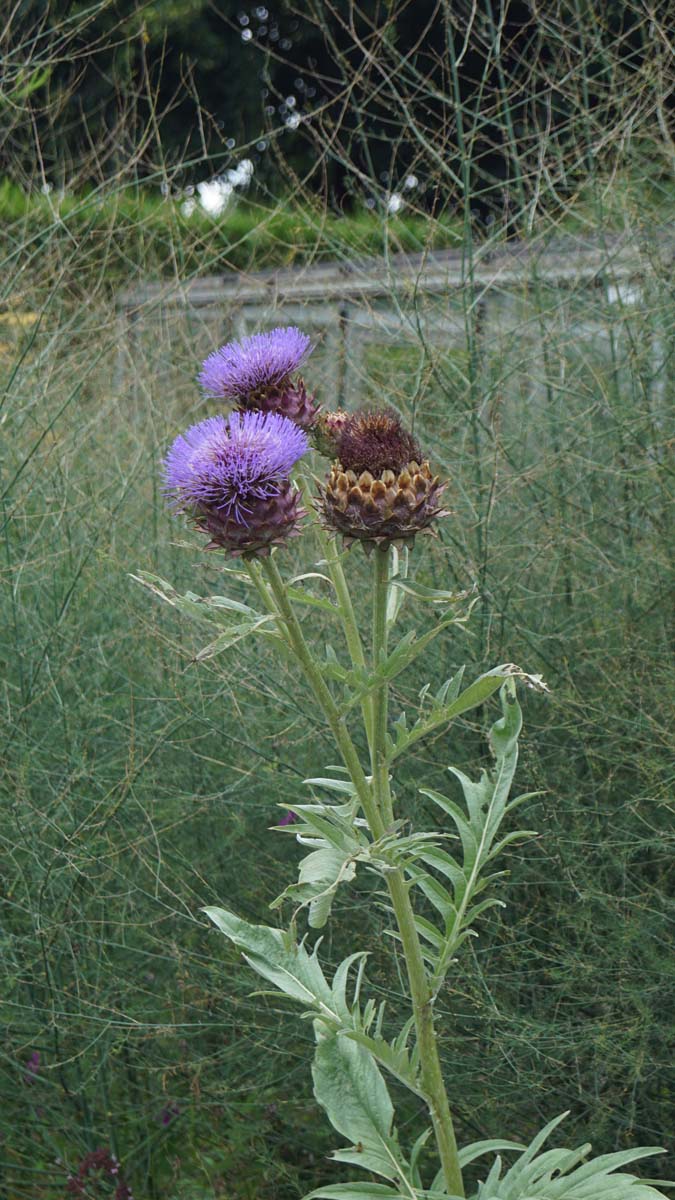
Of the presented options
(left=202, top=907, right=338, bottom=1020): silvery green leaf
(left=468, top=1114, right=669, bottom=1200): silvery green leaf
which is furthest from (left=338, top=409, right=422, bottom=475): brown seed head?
(left=468, top=1114, right=669, bottom=1200): silvery green leaf

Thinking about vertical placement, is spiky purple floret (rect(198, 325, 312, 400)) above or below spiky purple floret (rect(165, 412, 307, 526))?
above

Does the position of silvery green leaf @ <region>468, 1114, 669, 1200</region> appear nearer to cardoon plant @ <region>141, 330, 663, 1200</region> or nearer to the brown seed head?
cardoon plant @ <region>141, 330, 663, 1200</region>

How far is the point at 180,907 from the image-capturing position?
210 centimetres

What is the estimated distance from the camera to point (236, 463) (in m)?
1.19

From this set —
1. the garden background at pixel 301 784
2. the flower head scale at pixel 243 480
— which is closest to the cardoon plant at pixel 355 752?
the flower head scale at pixel 243 480

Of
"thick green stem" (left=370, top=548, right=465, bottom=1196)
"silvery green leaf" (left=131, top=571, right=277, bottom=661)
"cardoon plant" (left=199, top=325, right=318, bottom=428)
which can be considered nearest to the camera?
"silvery green leaf" (left=131, top=571, right=277, bottom=661)

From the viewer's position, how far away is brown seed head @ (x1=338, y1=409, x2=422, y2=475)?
1.21 m

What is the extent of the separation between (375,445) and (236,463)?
132mm

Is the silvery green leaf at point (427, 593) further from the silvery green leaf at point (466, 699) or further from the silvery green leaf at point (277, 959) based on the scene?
the silvery green leaf at point (277, 959)

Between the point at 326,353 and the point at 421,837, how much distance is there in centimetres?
205

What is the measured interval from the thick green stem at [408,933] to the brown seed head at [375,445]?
81 mm

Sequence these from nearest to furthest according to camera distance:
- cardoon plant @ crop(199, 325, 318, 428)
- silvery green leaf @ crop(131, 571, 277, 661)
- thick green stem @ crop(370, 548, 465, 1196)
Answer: silvery green leaf @ crop(131, 571, 277, 661), thick green stem @ crop(370, 548, 465, 1196), cardoon plant @ crop(199, 325, 318, 428)

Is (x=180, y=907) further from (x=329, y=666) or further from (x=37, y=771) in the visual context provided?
(x=329, y=666)

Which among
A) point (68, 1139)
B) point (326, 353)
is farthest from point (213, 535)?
point (326, 353)
